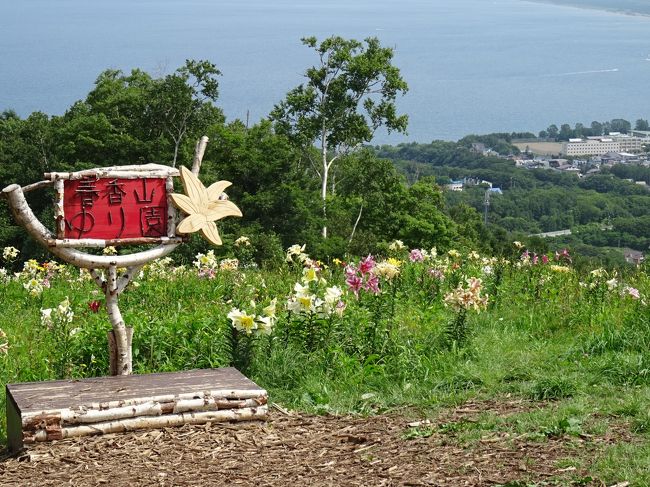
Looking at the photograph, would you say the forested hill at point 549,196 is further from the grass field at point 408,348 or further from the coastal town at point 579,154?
the grass field at point 408,348

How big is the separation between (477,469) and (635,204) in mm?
90339

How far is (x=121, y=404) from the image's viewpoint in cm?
472

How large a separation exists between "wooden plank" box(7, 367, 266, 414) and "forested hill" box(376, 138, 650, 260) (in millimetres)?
58397

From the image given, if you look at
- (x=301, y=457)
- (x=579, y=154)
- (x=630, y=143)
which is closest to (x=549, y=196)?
(x=579, y=154)

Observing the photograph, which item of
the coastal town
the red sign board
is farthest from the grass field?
the coastal town

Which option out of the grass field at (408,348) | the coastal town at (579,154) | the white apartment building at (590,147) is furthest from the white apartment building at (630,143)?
the grass field at (408,348)

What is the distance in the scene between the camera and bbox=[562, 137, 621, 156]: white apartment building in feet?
425

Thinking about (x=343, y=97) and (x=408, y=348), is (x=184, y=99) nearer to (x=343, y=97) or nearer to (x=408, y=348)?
(x=343, y=97)

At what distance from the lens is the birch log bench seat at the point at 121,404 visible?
4551 mm

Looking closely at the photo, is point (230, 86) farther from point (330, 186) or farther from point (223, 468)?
point (223, 468)

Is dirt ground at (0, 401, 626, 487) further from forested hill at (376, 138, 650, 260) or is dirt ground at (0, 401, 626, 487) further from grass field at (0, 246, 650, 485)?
forested hill at (376, 138, 650, 260)

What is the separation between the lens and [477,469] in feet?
13.7

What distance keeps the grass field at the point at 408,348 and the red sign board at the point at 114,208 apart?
89cm

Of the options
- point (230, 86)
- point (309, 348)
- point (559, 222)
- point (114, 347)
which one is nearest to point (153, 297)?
point (309, 348)
